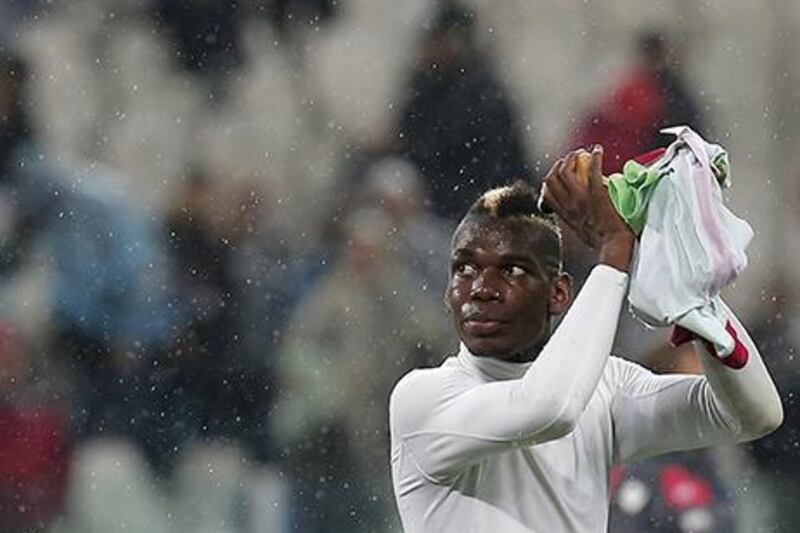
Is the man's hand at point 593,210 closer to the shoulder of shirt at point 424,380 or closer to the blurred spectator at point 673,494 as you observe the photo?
the shoulder of shirt at point 424,380

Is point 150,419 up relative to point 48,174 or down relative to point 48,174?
down

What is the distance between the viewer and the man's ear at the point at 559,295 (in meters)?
1.82

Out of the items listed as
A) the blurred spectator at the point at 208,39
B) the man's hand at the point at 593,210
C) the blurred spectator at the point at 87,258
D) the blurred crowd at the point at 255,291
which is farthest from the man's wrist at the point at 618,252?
the blurred spectator at the point at 208,39

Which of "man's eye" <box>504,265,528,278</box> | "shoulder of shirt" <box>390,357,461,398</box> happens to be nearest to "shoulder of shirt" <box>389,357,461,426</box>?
"shoulder of shirt" <box>390,357,461,398</box>

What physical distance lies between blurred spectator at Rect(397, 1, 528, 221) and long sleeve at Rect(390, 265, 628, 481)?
1.69 meters

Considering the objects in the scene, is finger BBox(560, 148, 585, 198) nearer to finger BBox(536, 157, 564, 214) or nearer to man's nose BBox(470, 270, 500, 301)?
finger BBox(536, 157, 564, 214)

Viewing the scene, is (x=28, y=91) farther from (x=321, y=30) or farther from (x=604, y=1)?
(x=604, y=1)

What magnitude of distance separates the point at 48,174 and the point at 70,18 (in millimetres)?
317

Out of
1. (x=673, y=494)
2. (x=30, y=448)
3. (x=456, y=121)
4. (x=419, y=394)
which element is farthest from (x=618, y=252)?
(x=30, y=448)

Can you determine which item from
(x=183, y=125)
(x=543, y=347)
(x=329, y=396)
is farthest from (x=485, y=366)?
(x=183, y=125)

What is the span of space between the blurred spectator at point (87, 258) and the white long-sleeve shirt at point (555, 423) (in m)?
1.65

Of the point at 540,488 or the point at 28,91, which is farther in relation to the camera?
the point at 28,91

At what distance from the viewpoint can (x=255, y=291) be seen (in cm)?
343

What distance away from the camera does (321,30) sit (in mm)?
3557
